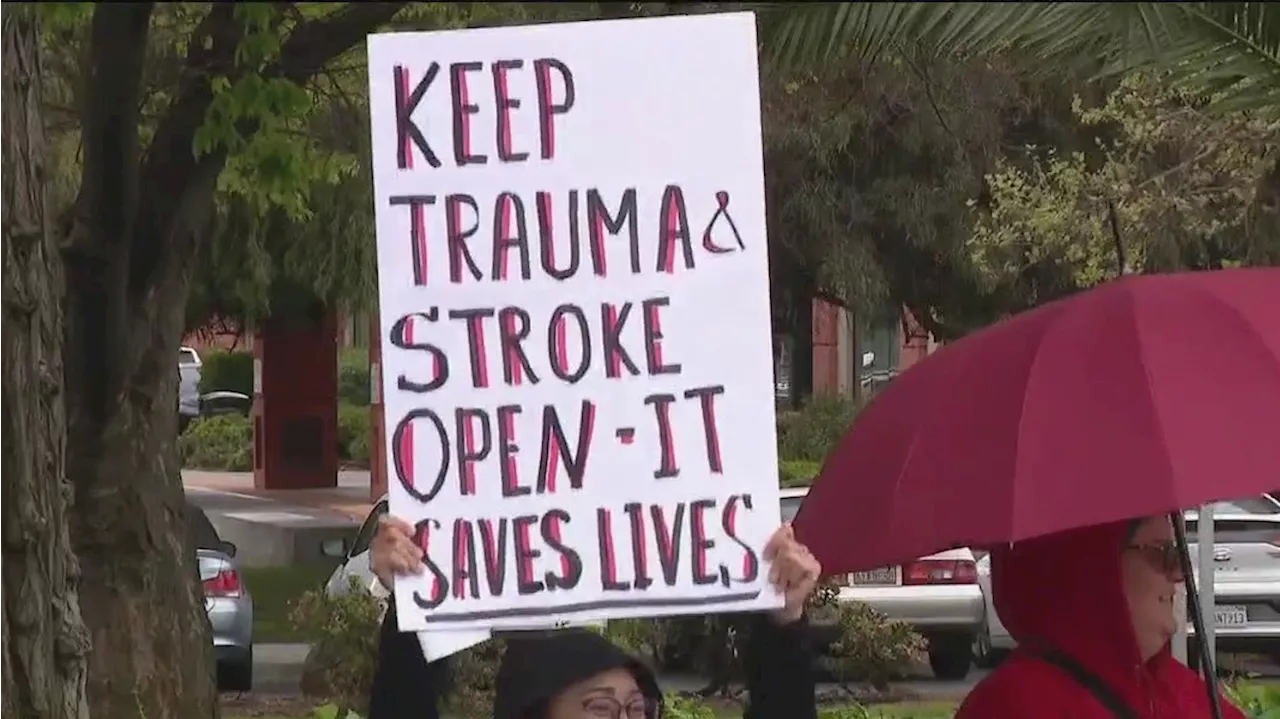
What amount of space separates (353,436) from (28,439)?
118 ft

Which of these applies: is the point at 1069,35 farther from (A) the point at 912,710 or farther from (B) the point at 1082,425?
(A) the point at 912,710

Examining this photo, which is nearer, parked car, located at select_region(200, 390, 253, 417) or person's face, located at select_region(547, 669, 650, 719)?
person's face, located at select_region(547, 669, 650, 719)

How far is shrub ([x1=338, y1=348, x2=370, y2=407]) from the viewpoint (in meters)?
44.9

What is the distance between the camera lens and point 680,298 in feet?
10.4

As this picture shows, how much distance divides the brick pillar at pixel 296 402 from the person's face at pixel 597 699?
2090 cm

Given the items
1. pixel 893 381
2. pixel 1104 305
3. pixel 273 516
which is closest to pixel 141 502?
pixel 893 381

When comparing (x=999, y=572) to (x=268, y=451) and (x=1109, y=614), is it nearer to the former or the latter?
(x=1109, y=614)

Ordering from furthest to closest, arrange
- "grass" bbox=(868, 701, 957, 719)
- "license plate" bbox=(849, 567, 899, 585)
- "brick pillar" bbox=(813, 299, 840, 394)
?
"brick pillar" bbox=(813, 299, 840, 394), "license plate" bbox=(849, 567, 899, 585), "grass" bbox=(868, 701, 957, 719)

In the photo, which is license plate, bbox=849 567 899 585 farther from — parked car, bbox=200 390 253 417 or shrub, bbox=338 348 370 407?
parked car, bbox=200 390 253 417

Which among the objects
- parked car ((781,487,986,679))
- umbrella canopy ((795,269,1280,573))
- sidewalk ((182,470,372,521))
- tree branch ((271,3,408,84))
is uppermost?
tree branch ((271,3,408,84))

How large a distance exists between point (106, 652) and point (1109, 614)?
582cm

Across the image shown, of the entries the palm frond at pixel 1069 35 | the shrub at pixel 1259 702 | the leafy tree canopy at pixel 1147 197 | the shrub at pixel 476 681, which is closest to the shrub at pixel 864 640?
the shrub at pixel 476 681

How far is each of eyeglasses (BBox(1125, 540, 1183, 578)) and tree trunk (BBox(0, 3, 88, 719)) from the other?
2352 millimetres

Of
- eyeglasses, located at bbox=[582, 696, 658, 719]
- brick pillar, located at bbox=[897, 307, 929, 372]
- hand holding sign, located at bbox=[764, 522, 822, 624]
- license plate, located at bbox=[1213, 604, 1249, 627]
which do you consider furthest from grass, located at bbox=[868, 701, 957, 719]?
brick pillar, located at bbox=[897, 307, 929, 372]
